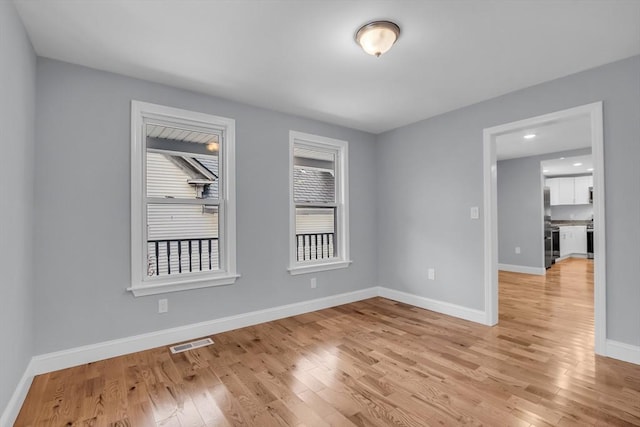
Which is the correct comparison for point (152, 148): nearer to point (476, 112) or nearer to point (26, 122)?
point (26, 122)

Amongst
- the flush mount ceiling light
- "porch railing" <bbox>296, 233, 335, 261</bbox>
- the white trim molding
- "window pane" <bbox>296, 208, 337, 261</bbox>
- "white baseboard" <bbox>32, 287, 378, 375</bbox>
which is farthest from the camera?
"porch railing" <bbox>296, 233, 335, 261</bbox>

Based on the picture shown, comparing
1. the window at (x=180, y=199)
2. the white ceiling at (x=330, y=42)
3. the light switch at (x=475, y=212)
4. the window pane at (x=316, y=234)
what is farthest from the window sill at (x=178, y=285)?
the light switch at (x=475, y=212)

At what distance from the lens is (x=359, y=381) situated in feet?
7.32

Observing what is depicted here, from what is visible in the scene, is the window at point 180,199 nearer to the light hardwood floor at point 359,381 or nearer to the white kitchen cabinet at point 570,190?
the light hardwood floor at point 359,381

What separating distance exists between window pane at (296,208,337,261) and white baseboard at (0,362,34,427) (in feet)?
9.22

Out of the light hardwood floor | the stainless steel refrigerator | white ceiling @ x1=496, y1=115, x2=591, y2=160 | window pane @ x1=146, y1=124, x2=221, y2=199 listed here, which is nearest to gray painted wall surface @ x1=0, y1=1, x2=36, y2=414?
the light hardwood floor

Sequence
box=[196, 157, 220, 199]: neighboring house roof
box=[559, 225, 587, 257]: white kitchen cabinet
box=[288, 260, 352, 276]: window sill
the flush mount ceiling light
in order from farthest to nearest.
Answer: box=[559, 225, 587, 257]: white kitchen cabinet, box=[288, 260, 352, 276]: window sill, box=[196, 157, 220, 199]: neighboring house roof, the flush mount ceiling light

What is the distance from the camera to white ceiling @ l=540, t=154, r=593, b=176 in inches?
242

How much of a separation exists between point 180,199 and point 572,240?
32.5 feet

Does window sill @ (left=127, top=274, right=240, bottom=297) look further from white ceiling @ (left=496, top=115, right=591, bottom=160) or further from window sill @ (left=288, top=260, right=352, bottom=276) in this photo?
white ceiling @ (left=496, top=115, right=591, bottom=160)

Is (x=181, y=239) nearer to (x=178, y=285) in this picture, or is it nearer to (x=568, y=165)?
(x=178, y=285)

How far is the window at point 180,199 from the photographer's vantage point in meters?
2.78

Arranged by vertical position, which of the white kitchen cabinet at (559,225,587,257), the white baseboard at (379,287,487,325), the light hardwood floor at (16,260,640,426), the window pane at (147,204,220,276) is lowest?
the light hardwood floor at (16,260,640,426)

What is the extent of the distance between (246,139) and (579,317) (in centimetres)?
437
